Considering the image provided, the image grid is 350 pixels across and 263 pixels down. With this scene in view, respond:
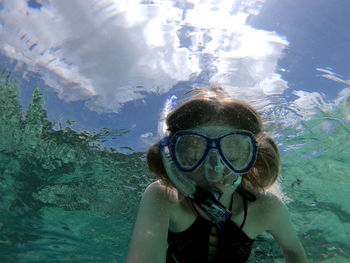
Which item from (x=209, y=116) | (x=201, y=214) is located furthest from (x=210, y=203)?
(x=209, y=116)

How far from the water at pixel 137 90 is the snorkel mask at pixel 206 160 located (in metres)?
1.17

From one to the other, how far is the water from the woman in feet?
3.43

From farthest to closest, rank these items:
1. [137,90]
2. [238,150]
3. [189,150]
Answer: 1. [137,90]
2. [238,150]
3. [189,150]

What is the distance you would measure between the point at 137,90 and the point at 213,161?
242 inches

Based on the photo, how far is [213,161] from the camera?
3.26 meters

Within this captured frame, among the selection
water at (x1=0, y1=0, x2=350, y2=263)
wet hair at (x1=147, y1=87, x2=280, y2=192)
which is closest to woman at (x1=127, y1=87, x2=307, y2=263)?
wet hair at (x1=147, y1=87, x2=280, y2=192)

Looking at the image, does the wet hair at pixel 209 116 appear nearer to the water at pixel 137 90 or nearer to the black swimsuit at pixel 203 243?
the black swimsuit at pixel 203 243

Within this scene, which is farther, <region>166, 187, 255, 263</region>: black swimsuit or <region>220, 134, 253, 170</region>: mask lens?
<region>166, 187, 255, 263</region>: black swimsuit

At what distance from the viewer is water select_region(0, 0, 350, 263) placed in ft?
23.9

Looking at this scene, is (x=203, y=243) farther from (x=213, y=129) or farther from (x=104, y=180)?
(x=104, y=180)

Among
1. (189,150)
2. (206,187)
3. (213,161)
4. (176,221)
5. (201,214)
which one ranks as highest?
(189,150)

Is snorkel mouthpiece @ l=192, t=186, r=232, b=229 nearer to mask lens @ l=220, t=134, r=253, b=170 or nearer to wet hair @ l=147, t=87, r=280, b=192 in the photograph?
mask lens @ l=220, t=134, r=253, b=170

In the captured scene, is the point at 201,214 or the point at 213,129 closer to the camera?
the point at 213,129

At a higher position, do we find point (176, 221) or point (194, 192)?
point (194, 192)
